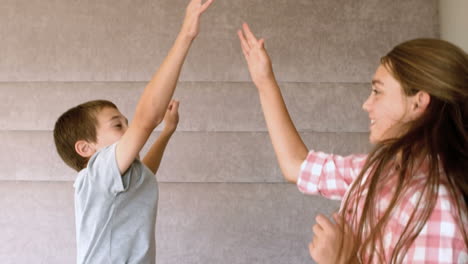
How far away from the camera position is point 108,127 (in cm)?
146

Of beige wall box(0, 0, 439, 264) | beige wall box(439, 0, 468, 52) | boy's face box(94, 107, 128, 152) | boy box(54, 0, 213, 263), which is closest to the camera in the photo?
boy box(54, 0, 213, 263)

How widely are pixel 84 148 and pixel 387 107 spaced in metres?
0.86

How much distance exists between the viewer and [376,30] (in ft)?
7.06

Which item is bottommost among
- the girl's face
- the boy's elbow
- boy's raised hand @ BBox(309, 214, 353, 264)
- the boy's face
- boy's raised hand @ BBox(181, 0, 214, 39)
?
boy's raised hand @ BBox(309, 214, 353, 264)

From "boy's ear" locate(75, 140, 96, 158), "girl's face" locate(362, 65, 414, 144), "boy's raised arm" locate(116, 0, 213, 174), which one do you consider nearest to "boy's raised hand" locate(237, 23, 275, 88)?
"boy's raised arm" locate(116, 0, 213, 174)

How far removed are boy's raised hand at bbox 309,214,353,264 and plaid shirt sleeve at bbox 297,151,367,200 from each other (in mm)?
190

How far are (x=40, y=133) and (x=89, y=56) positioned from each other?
381 mm

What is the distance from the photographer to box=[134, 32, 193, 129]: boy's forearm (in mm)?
1182

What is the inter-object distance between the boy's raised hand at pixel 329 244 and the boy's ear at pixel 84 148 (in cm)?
78

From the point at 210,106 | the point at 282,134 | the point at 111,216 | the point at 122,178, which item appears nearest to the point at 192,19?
the point at 282,134

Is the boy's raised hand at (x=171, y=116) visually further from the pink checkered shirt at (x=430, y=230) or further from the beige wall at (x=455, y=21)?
the beige wall at (x=455, y=21)

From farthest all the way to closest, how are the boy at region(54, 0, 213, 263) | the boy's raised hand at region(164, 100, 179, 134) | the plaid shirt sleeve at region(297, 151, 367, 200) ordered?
1. the boy's raised hand at region(164, 100, 179, 134)
2. the boy at region(54, 0, 213, 263)
3. the plaid shirt sleeve at region(297, 151, 367, 200)

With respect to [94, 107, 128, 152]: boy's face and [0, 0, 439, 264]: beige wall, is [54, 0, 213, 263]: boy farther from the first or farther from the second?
[0, 0, 439, 264]: beige wall

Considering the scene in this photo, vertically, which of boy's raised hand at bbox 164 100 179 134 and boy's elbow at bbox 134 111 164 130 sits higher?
boy's elbow at bbox 134 111 164 130
